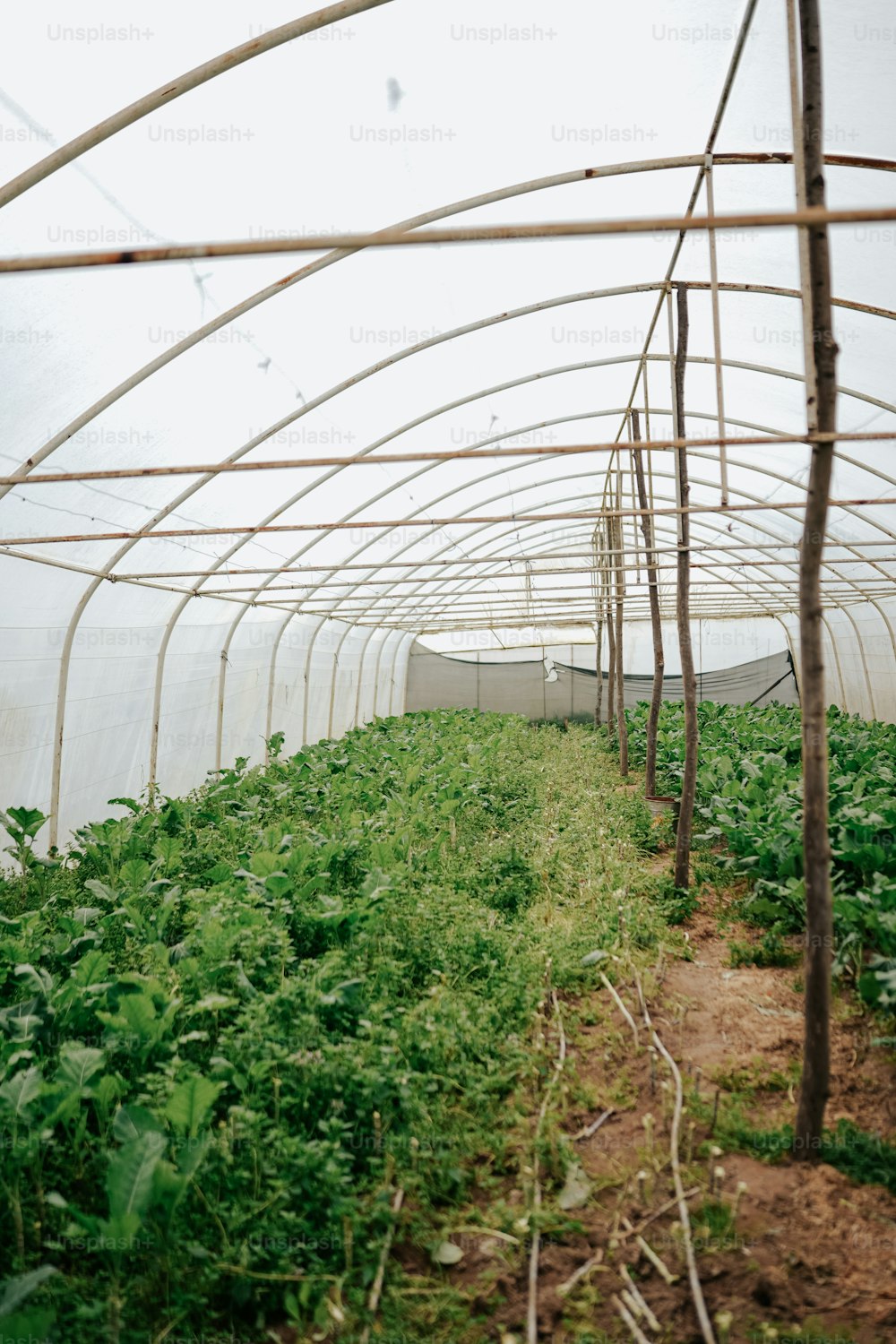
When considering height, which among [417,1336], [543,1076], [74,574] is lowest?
[417,1336]

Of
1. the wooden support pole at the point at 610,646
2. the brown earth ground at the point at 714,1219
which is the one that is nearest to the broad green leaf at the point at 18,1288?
the brown earth ground at the point at 714,1219

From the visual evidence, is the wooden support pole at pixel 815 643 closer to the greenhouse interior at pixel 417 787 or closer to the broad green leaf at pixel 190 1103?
the greenhouse interior at pixel 417 787

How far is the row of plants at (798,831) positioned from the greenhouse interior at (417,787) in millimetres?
50

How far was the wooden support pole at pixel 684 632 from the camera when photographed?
6.96 m

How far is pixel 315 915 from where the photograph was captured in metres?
4.89

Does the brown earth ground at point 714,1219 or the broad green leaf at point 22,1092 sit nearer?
the brown earth ground at point 714,1219

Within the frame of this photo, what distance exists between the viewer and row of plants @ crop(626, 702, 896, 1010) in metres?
4.70

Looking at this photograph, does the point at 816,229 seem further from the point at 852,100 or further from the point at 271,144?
the point at 271,144

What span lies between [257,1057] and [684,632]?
17.6 ft

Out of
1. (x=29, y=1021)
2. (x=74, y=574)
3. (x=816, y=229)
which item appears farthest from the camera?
(x=74, y=574)

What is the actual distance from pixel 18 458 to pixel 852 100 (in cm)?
539

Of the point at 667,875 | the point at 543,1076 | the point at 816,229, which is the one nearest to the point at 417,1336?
the point at 543,1076

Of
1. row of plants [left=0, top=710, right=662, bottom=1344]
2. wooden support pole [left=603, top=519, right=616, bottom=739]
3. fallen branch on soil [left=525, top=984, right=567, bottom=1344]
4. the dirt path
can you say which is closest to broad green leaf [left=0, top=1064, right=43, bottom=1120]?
row of plants [left=0, top=710, right=662, bottom=1344]

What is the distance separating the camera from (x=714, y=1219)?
9.88ft
